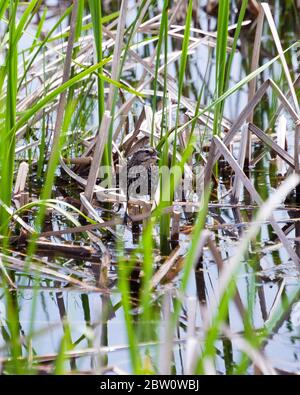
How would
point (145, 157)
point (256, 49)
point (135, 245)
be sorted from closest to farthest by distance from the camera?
point (135, 245)
point (145, 157)
point (256, 49)

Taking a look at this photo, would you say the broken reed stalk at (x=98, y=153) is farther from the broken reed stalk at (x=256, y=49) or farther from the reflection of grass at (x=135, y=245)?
the broken reed stalk at (x=256, y=49)

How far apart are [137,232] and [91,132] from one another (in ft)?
4.10

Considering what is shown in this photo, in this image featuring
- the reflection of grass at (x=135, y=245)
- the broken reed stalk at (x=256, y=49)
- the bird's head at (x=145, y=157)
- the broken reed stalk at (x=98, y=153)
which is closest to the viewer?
the reflection of grass at (x=135, y=245)

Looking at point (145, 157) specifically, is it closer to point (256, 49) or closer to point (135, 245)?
point (135, 245)

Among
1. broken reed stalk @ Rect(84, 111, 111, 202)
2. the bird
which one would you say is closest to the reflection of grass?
broken reed stalk @ Rect(84, 111, 111, 202)

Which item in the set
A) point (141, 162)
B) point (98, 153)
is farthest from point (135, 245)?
point (141, 162)

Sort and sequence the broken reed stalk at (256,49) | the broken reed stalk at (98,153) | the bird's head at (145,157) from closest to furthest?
the broken reed stalk at (98,153) → the bird's head at (145,157) → the broken reed stalk at (256,49)

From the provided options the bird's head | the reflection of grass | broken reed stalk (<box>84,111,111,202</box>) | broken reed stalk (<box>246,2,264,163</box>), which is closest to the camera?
the reflection of grass

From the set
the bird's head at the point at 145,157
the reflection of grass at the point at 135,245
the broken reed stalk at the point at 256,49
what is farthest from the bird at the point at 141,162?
the broken reed stalk at the point at 256,49

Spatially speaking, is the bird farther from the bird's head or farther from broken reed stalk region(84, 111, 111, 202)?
broken reed stalk region(84, 111, 111, 202)

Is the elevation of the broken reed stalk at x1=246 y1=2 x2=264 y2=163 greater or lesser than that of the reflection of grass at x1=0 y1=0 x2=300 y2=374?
greater

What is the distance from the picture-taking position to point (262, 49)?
6.46 m
